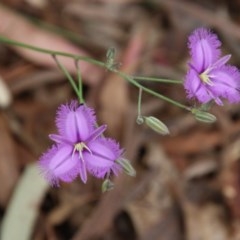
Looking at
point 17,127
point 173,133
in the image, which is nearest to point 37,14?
point 17,127

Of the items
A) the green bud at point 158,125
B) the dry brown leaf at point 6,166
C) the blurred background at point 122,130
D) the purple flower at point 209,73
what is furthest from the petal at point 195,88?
the dry brown leaf at point 6,166

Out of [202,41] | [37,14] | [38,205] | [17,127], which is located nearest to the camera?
[202,41]

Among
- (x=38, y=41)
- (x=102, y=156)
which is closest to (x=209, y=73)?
(x=102, y=156)

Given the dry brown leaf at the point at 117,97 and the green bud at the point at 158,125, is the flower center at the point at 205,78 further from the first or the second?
the dry brown leaf at the point at 117,97

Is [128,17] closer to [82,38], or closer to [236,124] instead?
[82,38]

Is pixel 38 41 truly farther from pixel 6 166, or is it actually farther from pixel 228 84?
pixel 228 84

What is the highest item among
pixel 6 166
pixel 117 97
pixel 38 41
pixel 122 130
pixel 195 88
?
pixel 38 41
